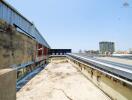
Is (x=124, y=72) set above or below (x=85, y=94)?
above

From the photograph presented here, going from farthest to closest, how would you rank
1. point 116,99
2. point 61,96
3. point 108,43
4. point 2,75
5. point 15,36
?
point 108,43, point 15,36, point 61,96, point 116,99, point 2,75

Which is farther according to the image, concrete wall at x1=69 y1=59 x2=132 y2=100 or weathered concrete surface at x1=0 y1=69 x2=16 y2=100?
concrete wall at x1=69 y1=59 x2=132 y2=100

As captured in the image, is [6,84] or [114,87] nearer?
[6,84]

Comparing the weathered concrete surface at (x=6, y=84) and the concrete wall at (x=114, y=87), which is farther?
the concrete wall at (x=114, y=87)

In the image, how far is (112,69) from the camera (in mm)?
6484

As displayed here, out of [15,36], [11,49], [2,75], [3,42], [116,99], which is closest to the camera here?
[2,75]

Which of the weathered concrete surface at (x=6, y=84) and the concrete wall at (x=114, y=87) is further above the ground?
the weathered concrete surface at (x=6, y=84)

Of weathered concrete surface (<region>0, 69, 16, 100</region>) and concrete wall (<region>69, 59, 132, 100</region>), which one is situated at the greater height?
weathered concrete surface (<region>0, 69, 16, 100</region>)

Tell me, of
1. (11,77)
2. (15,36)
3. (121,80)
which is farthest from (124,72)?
(15,36)

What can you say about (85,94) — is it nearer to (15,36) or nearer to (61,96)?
(61,96)

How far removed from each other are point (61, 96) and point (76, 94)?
803 millimetres

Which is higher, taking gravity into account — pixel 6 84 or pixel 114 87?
pixel 6 84

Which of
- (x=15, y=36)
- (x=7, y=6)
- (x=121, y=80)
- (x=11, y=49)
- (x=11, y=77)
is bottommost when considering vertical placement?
(x=121, y=80)

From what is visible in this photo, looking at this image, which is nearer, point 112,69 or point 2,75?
point 2,75
